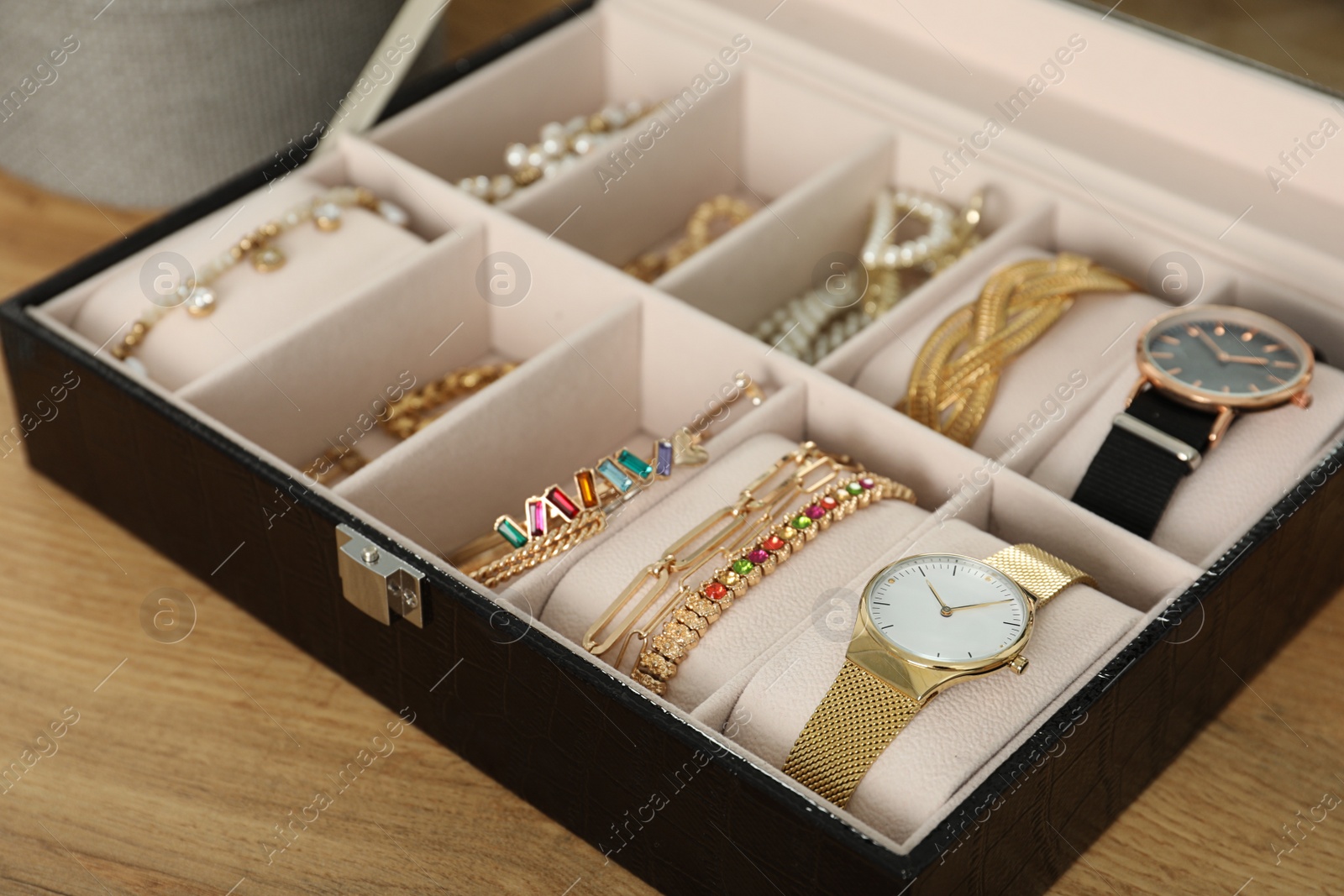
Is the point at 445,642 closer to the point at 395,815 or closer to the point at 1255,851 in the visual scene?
the point at 395,815

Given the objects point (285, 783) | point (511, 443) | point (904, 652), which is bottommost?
point (285, 783)

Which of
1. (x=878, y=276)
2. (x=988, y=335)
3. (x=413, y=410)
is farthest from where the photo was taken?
(x=878, y=276)

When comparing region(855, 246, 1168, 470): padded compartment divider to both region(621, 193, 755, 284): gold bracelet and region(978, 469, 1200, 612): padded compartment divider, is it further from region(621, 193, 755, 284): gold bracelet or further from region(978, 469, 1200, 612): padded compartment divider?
region(621, 193, 755, 284): gold bracelet

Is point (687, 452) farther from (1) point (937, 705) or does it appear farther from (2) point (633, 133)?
(2) point (633, 133)

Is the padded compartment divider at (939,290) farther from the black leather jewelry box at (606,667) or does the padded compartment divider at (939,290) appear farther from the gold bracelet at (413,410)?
the gold bracelet at (413,410)

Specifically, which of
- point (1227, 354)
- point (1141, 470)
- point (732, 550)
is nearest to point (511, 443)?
point (732, 550)
